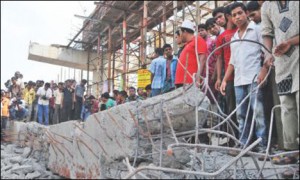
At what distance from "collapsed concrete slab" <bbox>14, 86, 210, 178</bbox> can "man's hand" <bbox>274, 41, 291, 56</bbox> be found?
1.85ft

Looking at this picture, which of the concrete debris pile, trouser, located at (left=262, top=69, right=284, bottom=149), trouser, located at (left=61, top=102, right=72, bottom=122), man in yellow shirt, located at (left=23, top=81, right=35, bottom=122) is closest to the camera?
trouser, located at (left=262, top=69, right=284, bottom=149)

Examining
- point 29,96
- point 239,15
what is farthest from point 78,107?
point 239,15

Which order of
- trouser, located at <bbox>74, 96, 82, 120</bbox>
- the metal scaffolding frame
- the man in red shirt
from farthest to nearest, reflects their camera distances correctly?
the metal scaffolding frame < trouser, located at <bbox>74, 96, 82, 120</bbox> < the man in red shirt

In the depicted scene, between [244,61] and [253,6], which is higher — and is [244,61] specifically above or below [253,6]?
below

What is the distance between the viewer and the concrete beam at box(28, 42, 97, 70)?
15.0 metres

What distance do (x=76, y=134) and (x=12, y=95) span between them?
7.99m

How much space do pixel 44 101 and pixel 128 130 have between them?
7977 mm

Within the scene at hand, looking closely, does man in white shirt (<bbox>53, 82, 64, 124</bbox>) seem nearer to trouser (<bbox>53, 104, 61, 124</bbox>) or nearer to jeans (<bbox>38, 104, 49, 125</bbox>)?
trouser (<bbox>53, 104, 61, 124</bbox>)

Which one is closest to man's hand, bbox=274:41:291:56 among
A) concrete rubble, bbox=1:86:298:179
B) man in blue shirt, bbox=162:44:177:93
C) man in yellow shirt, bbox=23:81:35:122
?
concrete rubble, bbox=1:86:298:179

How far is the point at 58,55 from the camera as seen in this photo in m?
15.5

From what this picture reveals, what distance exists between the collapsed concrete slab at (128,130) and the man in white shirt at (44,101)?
22.5ft

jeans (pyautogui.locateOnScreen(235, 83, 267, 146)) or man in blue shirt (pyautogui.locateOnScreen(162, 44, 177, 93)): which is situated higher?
man in blue shirt (pyautogui.locateOnScreen(162, 44, 177, 93))

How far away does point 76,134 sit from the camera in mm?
3008

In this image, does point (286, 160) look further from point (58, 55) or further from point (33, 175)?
point (58, 55)
